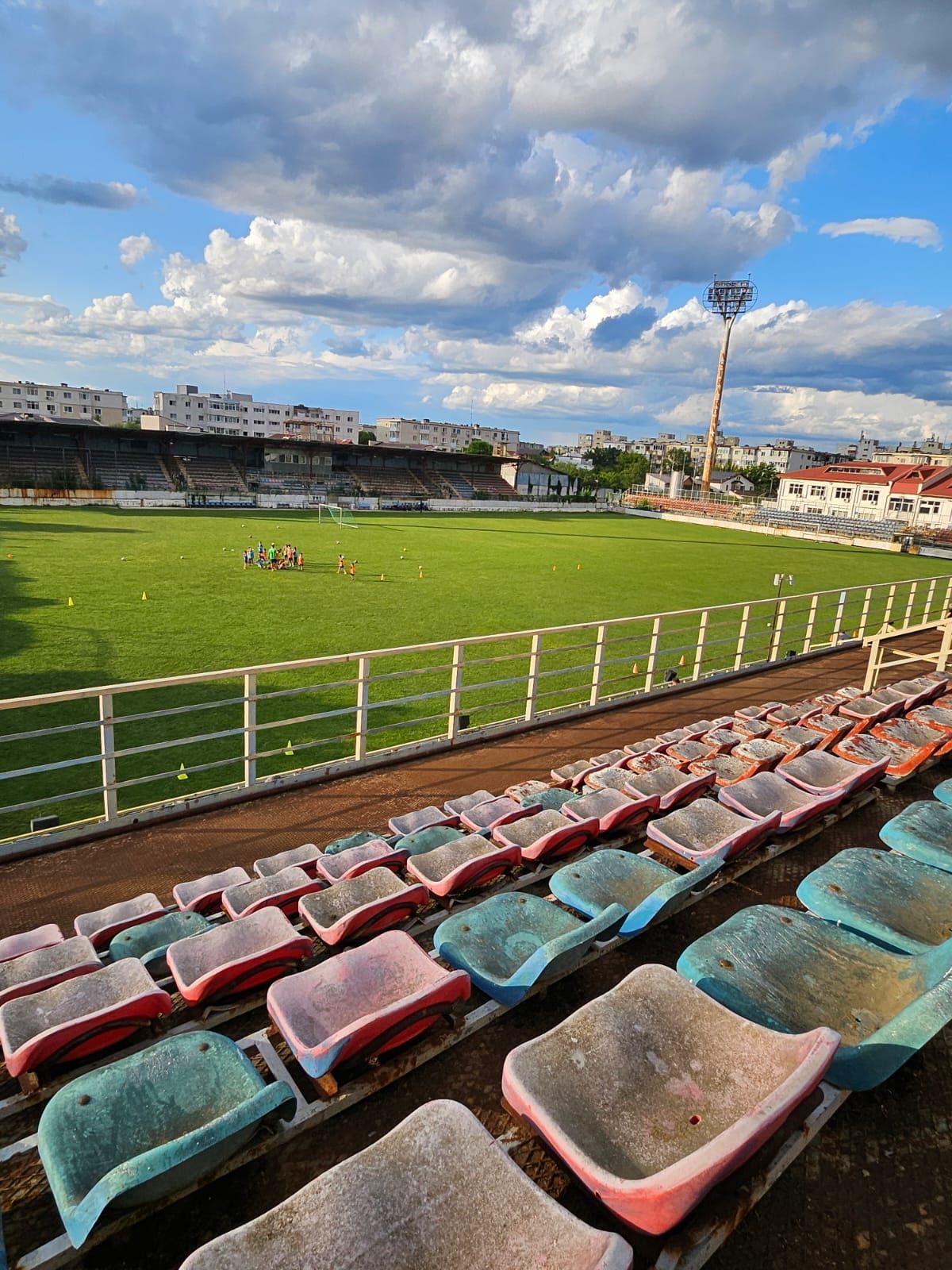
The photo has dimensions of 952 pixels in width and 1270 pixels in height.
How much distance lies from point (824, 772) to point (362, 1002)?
387 centimetres

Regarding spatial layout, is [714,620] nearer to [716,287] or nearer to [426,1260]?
[426,1260]

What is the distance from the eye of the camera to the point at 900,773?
17.7 feet

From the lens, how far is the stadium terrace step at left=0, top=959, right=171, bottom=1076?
A: 8.09 feet

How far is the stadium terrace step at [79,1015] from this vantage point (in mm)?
2465

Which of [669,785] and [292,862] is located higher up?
[669,785]

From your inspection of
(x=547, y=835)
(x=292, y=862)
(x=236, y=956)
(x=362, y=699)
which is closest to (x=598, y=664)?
(x=362, y=699)

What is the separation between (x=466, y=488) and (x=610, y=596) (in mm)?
55154

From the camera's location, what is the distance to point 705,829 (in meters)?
4.23

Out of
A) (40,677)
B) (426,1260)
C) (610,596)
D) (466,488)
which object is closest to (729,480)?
(466,488)

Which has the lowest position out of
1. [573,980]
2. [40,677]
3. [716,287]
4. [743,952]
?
[40,677]

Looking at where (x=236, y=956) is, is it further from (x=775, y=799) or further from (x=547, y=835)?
(x=775, y=799)

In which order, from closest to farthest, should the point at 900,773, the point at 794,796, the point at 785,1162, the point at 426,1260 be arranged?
the point at 426,1260, the point at 785,1162, the point at 794,796, the point at 900,773

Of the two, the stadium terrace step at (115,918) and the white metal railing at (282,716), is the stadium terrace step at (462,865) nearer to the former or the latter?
the stadium terrace step at (115,918)

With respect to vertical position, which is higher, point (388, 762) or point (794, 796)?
point (794, 796)
